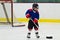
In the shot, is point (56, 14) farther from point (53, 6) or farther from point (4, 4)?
point (4, 4)

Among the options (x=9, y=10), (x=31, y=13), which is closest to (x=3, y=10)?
(x=9, y=10)

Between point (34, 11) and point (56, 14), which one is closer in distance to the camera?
point (34, 11)

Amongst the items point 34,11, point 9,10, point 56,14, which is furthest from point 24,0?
point 34,11

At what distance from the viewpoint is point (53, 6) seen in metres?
6.24

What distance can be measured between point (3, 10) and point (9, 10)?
6.2 inches

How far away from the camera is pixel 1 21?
6.27m

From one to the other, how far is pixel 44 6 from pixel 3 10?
3.50 feet

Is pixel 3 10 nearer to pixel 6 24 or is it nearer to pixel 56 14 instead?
pixel 6 24

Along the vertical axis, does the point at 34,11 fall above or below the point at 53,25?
above

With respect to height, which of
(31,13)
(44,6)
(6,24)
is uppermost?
(31,13)

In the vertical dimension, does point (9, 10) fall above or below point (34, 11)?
below

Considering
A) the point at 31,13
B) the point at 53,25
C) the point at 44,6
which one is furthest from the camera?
the point at 44,6

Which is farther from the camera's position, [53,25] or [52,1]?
[52,1]

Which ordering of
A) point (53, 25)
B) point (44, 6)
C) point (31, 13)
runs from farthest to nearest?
point (44, 6) → point (53, 25) → point (31, 13)
